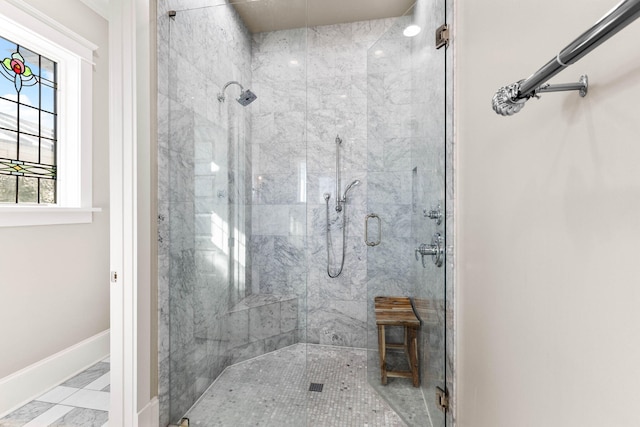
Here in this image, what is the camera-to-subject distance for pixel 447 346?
57.7 inches

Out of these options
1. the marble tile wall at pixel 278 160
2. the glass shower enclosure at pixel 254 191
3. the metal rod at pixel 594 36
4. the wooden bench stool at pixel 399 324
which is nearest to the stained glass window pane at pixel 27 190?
the glass shower enclosure at pixel 254 191

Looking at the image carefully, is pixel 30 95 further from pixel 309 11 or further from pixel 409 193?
pixel 409 193

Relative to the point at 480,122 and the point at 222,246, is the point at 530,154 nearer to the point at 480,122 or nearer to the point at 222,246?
the point at 480,122

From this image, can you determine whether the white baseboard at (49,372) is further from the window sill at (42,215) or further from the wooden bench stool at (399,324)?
the wooden bench stool at (399,324)

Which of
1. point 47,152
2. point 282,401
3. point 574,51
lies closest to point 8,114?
point 47,152

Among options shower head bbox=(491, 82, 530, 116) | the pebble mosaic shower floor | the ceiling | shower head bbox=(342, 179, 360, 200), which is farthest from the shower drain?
the ceiling

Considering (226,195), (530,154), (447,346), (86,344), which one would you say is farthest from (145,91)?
(86,344)

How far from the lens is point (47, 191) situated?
7.36 feet

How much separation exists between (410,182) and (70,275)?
2.57 metres

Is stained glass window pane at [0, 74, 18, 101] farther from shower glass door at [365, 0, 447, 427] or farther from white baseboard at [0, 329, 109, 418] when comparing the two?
shower glass door at [365, 0, 447, 427]

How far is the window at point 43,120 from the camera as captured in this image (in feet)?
6.48

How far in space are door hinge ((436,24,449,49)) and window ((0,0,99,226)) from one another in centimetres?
249

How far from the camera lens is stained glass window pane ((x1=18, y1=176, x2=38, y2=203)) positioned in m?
2.06

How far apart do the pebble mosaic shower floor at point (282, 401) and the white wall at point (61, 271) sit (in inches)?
51.5
